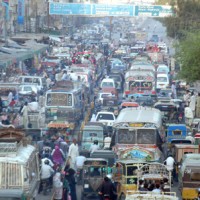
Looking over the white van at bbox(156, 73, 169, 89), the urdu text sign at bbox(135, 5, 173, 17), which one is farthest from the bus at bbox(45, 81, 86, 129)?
the urdu text sign at bbox(135, 5, 173, 17)

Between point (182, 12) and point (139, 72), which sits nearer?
point (139, 72)

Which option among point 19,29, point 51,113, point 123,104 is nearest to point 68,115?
point 51,113

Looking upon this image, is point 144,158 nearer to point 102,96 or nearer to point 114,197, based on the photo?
point 114,197

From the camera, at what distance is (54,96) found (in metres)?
31.5

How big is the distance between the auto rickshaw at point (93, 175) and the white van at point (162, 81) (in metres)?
24.2

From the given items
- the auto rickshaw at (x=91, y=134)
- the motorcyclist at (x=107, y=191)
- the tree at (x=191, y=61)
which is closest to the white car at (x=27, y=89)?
the tree at (x=191, y=61)

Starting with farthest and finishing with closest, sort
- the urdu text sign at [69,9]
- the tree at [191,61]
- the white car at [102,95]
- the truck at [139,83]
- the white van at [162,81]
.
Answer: the urdu text sign at [69,9], the white van at [162,81], the truck at [139,83], the white car at [102,95], the tree at [191,61]

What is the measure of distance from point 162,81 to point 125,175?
25.9 metres

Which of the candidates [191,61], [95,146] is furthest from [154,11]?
[95,146]

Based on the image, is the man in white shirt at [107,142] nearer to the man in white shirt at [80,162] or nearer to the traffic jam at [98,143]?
the traffic jam at [98,143]

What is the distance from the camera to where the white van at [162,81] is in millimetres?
44719

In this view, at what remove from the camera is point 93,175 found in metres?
20.3

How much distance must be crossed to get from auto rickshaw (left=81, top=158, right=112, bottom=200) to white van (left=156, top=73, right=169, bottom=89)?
2422 cm

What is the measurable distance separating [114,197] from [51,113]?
42.6 feet
